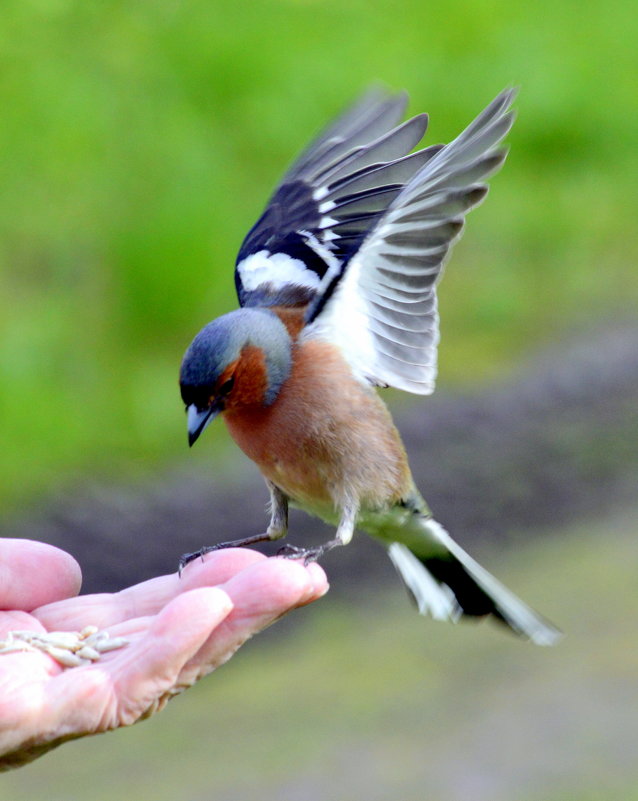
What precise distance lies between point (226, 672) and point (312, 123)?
3841 mm

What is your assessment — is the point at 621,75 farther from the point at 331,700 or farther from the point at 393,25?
the point at 331,700

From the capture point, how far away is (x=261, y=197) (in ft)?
25.6

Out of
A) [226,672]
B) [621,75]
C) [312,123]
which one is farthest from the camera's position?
[621,75]

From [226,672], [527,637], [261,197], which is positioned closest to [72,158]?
[261,197]

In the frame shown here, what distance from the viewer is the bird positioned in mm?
3482

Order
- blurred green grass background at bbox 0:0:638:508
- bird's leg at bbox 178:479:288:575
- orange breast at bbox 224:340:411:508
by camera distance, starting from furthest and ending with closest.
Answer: blurred green grass background at bbox 0:0:638:508
bird's leg at bbox 178:479:288:575
orange breast at bbox 224:340:411:508

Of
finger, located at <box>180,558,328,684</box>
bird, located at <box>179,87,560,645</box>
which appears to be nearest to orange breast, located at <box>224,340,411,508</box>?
bird, located at <box>179,87,560,645</box>

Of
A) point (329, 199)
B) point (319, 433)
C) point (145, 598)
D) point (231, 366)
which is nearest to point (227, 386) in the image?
point (231, 366)

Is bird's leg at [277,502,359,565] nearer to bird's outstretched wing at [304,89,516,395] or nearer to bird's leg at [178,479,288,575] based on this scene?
bird's leg at [178,479,288,575]

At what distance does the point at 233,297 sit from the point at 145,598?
12.9 feet

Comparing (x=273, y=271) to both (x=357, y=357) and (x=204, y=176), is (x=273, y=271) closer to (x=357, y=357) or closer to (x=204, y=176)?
(x=357, y=357)

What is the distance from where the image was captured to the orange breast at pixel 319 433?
11.8ft

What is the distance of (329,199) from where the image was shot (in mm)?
4445

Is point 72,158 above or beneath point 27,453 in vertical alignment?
above
